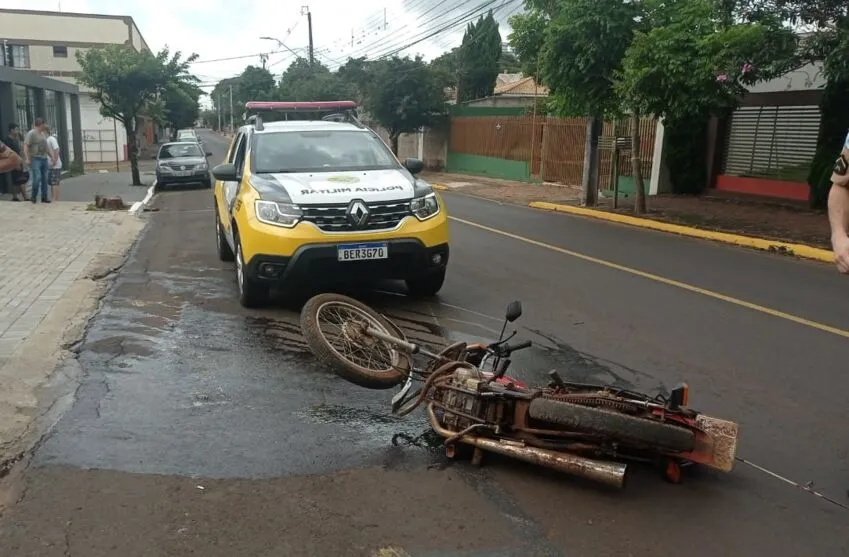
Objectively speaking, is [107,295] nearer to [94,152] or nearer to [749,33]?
[749,33]

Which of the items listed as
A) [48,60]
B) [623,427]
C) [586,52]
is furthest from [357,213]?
[48,60]

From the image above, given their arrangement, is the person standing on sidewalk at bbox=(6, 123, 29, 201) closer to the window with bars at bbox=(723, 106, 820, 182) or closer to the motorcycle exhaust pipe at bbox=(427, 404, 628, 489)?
the motorcycle exhaust pipe at bbox=(427, 404, 628, 489)

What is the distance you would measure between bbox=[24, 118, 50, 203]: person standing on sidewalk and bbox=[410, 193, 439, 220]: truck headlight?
12.5 meters

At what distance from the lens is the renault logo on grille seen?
6.83 metres

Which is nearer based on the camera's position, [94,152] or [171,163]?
[171,163]

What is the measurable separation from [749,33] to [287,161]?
324 inches

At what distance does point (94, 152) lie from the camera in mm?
40875

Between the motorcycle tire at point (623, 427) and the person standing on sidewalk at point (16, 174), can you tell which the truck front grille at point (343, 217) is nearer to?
the motorcycle tire at point (623, 427)

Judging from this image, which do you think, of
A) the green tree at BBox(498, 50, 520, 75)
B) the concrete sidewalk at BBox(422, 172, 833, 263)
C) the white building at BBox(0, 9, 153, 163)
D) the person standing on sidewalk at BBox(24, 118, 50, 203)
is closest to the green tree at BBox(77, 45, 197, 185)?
the person standing on sidewalk at BBox(24, 118, 50, 203)

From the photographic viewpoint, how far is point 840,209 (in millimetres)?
3662

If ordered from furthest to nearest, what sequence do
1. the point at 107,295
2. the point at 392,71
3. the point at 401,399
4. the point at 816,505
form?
the point at 392,71 → the point at 107,295 → the point at 401,399 → the point at 816,505

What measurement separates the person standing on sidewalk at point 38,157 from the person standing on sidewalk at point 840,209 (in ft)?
54.3

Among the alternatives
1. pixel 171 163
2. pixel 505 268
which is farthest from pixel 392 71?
pixel 505 268

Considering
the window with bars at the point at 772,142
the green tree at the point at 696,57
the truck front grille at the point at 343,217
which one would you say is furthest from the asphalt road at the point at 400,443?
the window with bars at the point at 772,142
